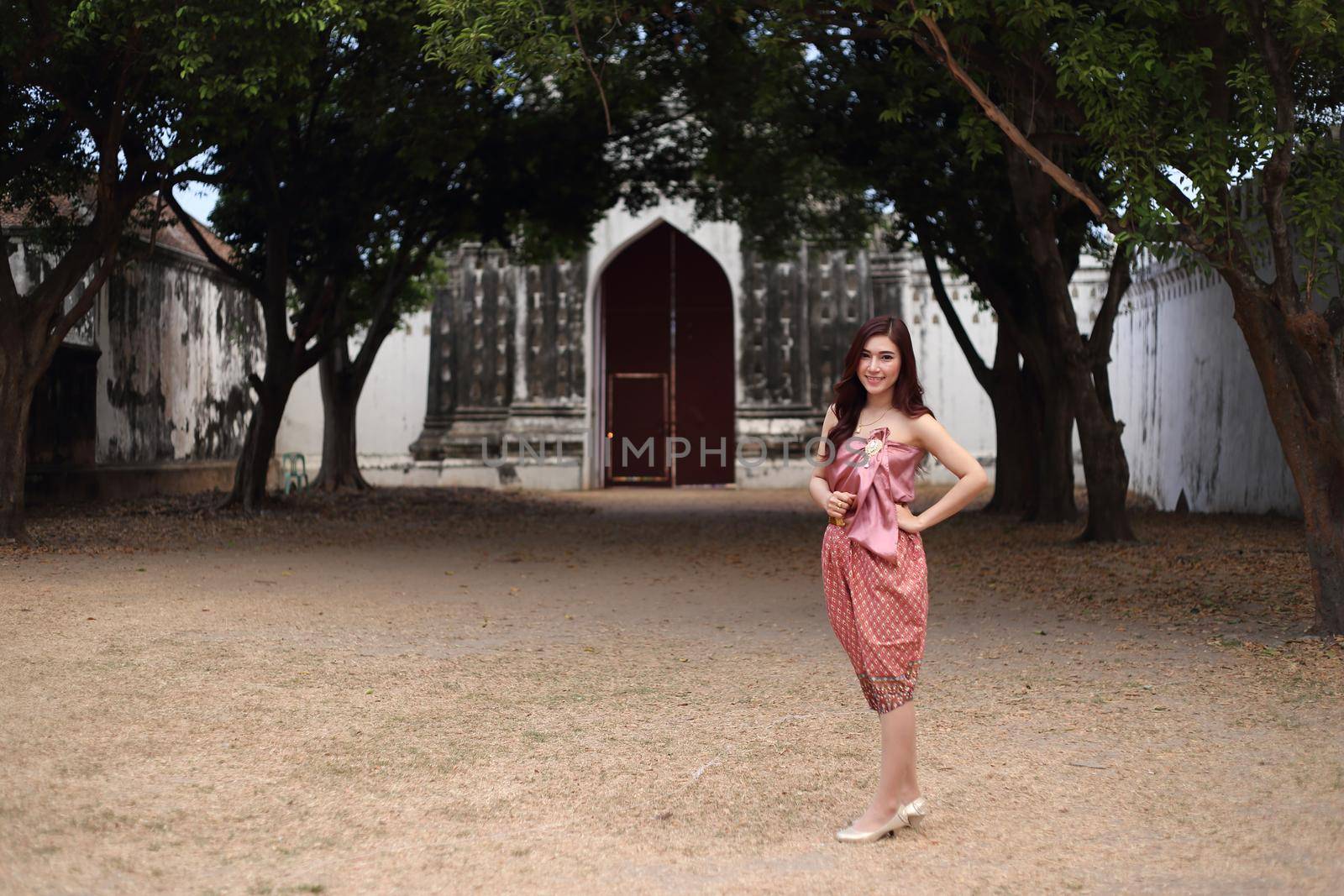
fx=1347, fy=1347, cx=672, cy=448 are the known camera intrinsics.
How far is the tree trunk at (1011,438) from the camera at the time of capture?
51.4 feet

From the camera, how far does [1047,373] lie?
1411cm

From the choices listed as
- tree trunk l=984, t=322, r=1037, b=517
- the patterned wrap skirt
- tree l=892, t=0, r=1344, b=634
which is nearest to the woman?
the patterned wrap skirt

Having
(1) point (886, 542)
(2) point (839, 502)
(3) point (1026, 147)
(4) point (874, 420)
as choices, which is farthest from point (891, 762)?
(3) point (1026, 147)

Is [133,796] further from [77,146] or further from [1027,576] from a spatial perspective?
[77,146]

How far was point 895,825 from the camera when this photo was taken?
3.73 metres

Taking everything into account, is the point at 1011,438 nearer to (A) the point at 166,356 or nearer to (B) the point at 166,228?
(A) the point at 166,356

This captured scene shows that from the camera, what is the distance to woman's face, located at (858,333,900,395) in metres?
3.80

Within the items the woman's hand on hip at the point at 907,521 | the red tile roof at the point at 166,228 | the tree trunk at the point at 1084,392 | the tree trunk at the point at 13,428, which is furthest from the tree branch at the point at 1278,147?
the red tile roof at the point at 166,228

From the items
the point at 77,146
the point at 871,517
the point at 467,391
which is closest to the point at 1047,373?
the point at 77,146

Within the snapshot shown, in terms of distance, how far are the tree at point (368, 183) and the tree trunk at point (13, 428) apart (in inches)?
107

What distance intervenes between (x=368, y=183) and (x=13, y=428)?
5437 millimetres

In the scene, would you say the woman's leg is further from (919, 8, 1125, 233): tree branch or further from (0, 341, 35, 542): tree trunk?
(0, 341, 35, 542): tree trunk

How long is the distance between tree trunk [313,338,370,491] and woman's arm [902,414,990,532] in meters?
17.1

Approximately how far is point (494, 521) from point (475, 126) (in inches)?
199
